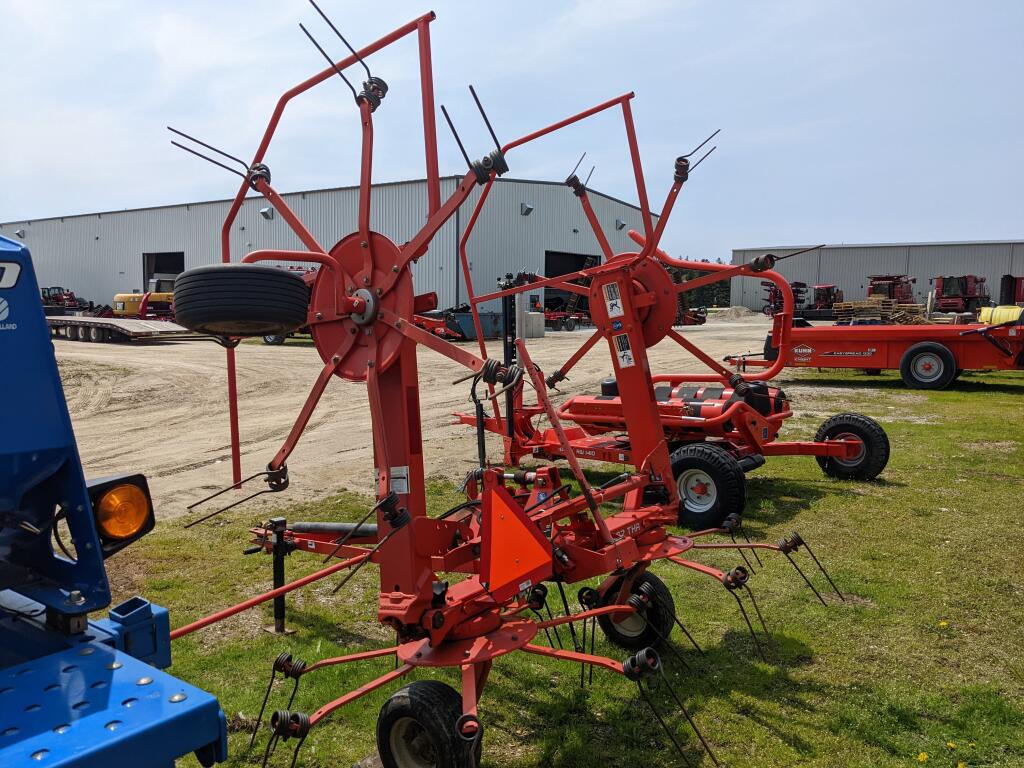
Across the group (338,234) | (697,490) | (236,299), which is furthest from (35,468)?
(338,234)

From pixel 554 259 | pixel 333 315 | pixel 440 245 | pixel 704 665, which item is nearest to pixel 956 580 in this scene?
pixel 704 665

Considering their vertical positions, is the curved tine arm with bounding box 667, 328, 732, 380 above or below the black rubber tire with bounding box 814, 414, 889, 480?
above

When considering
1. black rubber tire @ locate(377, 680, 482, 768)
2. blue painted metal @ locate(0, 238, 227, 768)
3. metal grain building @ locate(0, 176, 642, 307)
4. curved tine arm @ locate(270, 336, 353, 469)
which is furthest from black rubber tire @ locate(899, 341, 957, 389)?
metal grain building @ locate(0, 176, 642, 307)

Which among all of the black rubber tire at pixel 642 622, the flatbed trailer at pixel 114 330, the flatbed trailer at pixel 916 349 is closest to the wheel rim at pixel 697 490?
the black rubber tire at pixel 642 622

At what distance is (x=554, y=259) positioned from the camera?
4166cm

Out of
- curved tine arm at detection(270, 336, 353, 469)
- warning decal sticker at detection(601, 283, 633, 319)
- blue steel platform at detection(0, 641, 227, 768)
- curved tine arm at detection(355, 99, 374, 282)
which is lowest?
blue steel platform at detection(0, 641, 227, 768)

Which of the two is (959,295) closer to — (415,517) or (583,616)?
(583,616)

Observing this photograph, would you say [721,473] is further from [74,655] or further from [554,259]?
[554,259]

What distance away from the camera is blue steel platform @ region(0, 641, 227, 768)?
148 centimetres

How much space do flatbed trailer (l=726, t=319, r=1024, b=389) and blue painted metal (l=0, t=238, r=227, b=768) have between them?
14155 mm

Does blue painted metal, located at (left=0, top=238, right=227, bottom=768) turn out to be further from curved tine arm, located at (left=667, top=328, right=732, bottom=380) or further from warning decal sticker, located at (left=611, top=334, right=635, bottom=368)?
curved tine arm, located at (left=667, top=328, right=732, bottom=380)

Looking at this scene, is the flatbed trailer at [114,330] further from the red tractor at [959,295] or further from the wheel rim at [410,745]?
the red tractor at [959,295]

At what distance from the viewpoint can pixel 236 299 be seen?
2.99 meters

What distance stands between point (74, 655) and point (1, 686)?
188 millimetres
